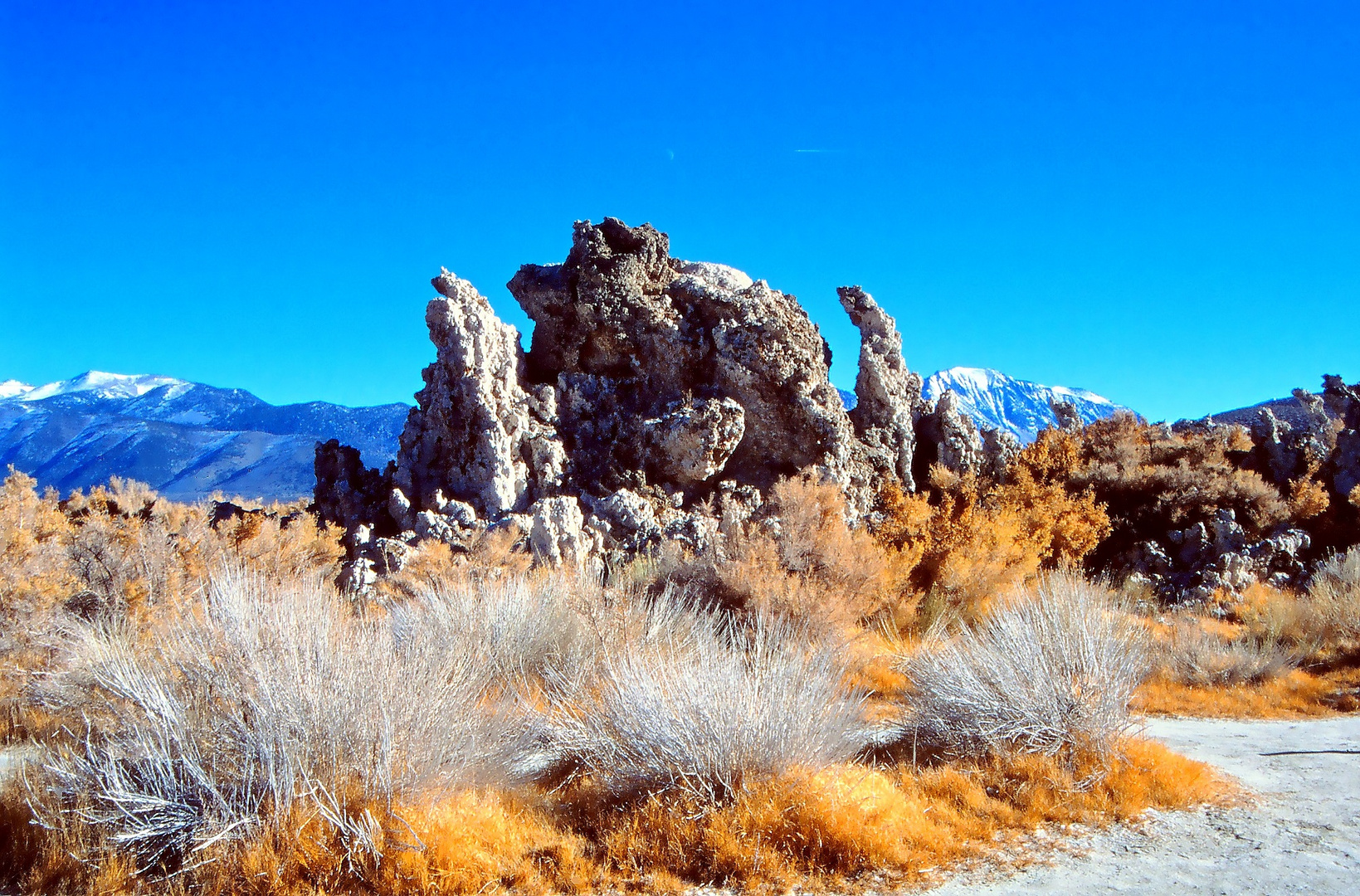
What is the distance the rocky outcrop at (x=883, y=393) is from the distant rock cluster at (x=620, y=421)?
51 mm

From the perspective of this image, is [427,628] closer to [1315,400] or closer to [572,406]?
[572,406]

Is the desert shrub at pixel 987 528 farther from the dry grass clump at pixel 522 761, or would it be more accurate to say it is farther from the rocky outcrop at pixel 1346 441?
the dry grass clump at pixel 522 761

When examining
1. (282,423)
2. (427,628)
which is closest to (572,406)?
(427,628)

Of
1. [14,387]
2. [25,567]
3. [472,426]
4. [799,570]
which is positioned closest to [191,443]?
[472,426]

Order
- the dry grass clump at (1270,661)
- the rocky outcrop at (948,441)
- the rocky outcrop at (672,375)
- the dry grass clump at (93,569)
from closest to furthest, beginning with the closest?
the dry grass clump at (93,569) → the dry grass clump at (1270,661) → the rocky outcrop at (672,375) → the rocky outcrop at (948,441)

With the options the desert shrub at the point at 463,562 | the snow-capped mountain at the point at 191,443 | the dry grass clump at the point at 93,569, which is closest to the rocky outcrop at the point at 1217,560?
the desert shrub at the point at 463,562

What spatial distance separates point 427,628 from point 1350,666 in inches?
496

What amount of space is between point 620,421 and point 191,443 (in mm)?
77391

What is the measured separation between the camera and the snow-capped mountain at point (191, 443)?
69250mm

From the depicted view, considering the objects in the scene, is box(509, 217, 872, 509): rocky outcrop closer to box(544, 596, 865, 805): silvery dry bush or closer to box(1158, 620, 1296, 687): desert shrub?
box(1158, 620, 1296, 687): desert shrub

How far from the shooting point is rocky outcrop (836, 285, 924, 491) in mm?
18344

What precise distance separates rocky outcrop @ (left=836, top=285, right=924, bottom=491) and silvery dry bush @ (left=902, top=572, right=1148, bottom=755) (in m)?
11.2

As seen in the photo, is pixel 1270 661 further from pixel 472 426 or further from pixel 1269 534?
pixel 472 426

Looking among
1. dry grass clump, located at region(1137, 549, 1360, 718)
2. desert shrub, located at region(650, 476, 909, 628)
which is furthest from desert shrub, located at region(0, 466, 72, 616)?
dry grass clump, located at region(1137, 549, 1360, 718)
